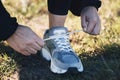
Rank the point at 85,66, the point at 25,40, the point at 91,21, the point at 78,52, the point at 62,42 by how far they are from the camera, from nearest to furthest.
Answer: the point at 25,40
the point at 91,21
the point at 62,42
the point at 85,66
the point at 78,52

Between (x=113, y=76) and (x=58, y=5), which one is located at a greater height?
(x=58, y=5)

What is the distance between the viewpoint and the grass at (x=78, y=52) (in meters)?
2.27

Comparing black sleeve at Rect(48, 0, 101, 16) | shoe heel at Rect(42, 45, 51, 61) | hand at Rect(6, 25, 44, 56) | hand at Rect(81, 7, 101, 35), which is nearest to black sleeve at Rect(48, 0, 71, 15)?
black sleeve at Rect(48, 0, 101, 16)

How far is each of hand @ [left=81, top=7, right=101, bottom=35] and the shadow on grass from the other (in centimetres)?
28

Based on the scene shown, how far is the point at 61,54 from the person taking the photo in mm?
2256

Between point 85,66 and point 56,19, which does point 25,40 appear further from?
point 85,66

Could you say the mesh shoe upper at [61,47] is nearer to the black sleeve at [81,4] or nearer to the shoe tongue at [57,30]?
the shoe tongue at [57,30]

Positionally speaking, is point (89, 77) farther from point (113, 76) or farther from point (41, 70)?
point (41, 70)

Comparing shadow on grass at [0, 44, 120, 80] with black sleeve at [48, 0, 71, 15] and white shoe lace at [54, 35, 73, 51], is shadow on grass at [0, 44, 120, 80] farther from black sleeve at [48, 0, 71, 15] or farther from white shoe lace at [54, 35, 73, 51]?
black sleeve at [48, 0, 71, 15]

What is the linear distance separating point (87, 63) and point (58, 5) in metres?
0.42

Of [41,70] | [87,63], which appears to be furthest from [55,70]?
[87,63]

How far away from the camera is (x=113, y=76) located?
230 cm

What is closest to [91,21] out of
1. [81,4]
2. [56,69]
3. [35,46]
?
[81,4]

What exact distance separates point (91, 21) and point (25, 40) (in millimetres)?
507
